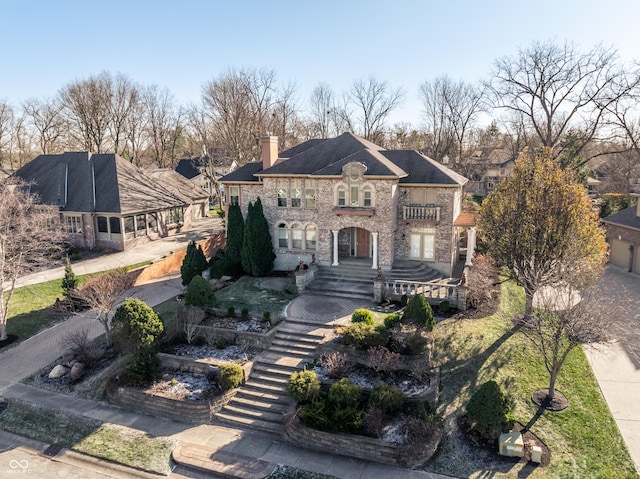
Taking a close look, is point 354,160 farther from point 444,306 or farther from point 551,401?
point 551,401

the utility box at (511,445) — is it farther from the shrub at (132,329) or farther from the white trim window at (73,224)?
the white trim window at (73,224)

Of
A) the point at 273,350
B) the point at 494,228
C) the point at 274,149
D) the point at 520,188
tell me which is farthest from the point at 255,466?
the point at 274,149

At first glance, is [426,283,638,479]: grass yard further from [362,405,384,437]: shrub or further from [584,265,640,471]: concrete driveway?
[362,405,384,437]: shrub

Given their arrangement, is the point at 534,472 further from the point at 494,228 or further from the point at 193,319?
the point at 193,319

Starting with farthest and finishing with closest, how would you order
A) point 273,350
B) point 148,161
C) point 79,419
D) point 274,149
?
point 148,161, point 274,149, point 273,350, point 79,419

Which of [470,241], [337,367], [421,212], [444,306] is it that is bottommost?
[337,367]

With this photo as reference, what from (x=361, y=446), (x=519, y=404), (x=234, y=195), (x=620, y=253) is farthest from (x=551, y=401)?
(x=620, y=253)
